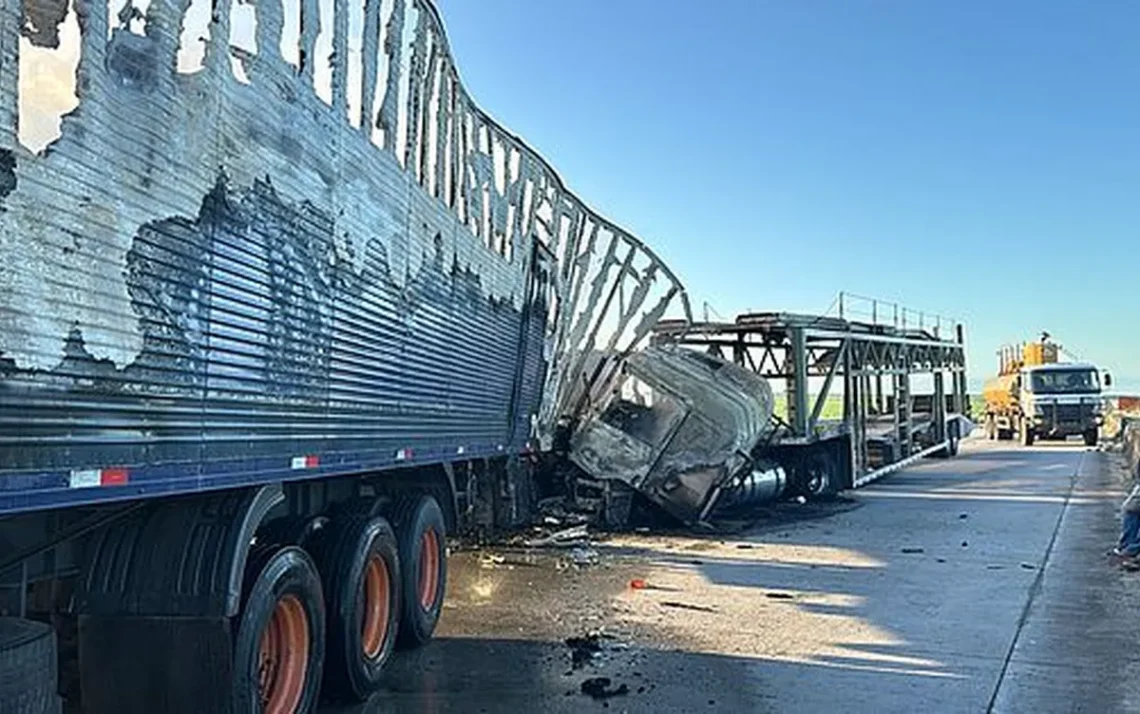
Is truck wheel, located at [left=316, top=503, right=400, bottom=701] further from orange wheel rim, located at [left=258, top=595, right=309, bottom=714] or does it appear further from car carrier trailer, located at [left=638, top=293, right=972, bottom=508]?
car carrier trailer, located at [left=638, top=293, right=972, bottom=508]

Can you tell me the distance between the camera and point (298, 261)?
4.95 metres

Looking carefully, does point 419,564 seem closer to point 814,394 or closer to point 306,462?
point 306,462

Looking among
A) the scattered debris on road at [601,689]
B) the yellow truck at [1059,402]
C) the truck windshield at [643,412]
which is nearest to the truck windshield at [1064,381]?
the yellow truck at [1059,402]

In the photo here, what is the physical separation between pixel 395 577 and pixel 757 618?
3.19 metres

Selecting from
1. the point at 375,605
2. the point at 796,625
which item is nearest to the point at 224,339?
the point at 375,605

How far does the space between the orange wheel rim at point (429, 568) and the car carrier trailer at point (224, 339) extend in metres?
0.04

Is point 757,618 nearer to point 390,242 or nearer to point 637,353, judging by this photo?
point 390,242

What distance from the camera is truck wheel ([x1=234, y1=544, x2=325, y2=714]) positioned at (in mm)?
Answer: 4762

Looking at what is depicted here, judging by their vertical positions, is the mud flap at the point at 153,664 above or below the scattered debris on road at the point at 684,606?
A: above

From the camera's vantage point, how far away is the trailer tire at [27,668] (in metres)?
3.39

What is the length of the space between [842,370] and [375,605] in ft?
41.4

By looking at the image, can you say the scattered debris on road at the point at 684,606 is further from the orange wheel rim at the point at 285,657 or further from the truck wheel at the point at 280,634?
the orange wheel rim at the point at 285,657

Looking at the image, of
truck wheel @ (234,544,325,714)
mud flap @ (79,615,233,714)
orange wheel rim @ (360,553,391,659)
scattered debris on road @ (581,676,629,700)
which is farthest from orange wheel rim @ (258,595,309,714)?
scattered debris on road @ (581,676,629,700)

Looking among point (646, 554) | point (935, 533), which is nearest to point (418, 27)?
point (646, 554)
